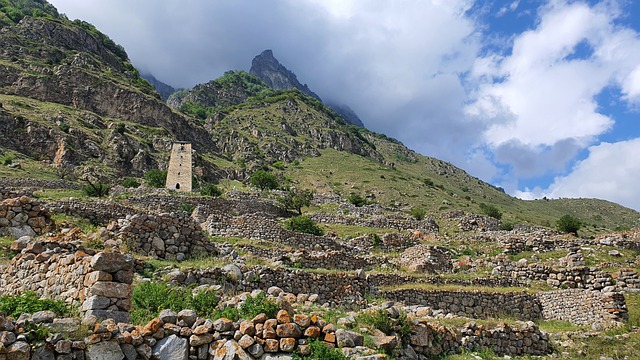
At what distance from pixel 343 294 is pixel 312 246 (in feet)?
25.0

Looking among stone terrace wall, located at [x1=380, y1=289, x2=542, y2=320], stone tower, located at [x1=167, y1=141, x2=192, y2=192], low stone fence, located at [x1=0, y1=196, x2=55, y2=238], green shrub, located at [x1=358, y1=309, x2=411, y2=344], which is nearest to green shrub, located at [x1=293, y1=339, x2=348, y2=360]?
green shrub, located at [x1=358, y1=309, x2=411, y2=344]

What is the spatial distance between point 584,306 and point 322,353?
12.2m

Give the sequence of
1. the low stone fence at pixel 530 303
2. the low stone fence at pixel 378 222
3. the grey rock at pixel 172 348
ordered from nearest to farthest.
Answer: the grey rock at pixel 172 348, the low stone fence at pixel 530 303, the low stone fence at pixel 378 222

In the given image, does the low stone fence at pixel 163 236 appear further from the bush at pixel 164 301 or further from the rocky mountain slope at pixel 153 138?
the rocky mountain slope at pixel 153 138

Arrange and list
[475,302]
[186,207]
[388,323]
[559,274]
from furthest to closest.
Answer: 1. [186,207]
2. [559,274]
3. [475,302]
4. [388,323]

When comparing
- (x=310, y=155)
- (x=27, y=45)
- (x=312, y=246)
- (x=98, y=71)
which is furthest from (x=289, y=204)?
(x=27, y=45)

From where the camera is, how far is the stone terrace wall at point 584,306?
43.5ft

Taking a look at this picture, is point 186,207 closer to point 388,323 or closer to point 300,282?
point 300,282

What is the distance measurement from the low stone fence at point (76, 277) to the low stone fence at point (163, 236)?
271cm

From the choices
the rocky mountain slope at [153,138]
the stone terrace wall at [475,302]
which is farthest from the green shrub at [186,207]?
the rocky mountain slope at [153,138]

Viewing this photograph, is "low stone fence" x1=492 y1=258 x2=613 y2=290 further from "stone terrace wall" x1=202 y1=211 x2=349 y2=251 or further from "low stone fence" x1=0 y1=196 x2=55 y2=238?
"low stone fence" x1=0 y1=196 x2=55 y2=238

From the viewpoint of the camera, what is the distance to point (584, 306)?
1411 cm

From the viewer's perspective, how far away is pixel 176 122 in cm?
10212

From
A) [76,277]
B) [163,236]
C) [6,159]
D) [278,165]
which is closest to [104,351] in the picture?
[76,277]
